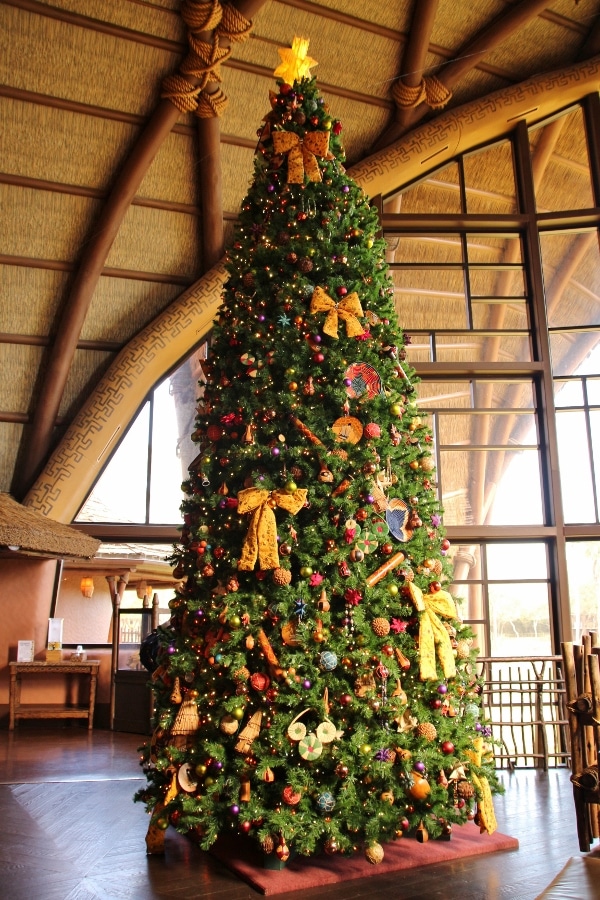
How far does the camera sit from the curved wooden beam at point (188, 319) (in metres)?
7.58

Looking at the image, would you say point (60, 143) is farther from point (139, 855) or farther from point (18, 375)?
point (139, 855)

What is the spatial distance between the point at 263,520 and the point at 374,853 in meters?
1.32

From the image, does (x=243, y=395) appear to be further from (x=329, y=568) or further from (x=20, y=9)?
(x=20, y=9)

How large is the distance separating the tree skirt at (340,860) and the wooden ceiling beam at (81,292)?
208 inches

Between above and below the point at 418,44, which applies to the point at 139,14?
below

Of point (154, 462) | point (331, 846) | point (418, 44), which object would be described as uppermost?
point (418, 44)

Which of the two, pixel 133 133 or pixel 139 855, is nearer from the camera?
pixel 139 855

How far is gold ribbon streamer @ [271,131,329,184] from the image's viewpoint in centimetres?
352

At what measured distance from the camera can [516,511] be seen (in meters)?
7.78

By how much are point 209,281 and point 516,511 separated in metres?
4.02

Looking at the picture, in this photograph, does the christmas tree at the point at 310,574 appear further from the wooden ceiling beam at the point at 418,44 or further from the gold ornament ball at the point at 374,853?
the wooden ceiling beam at the point at 418,44

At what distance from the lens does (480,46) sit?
7.57 meters

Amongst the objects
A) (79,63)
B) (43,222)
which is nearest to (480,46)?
(79,63)

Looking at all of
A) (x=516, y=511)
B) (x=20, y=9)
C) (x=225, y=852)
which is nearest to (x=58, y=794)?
(x=225, y=852)
